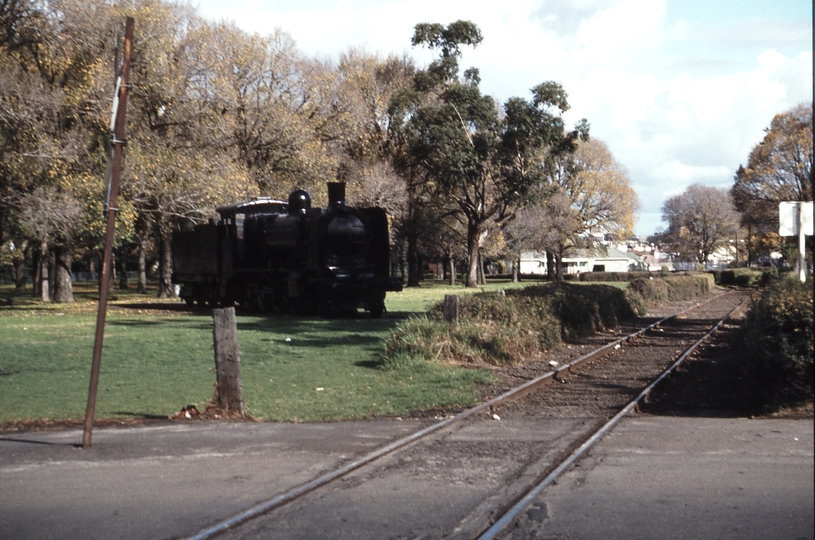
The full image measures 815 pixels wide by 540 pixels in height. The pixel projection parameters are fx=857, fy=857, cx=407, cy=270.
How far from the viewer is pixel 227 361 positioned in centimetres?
1028

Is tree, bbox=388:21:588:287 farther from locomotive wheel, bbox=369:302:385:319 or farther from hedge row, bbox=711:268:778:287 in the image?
locomotive wheel, bbox=369:302:385:319

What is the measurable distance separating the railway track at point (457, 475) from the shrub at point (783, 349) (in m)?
1.55

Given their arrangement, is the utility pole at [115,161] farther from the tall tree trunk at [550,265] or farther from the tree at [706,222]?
the tall tree trunk at [550,265]

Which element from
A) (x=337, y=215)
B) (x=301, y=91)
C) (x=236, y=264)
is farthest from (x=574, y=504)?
(x=301, y=91)

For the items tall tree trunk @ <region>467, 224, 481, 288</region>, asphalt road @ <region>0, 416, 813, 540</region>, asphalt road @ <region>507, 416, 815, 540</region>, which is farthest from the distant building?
asphalt road @ <region>507, 416, 815, 540</region>

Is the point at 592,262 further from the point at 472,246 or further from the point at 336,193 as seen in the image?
the point at 336,193

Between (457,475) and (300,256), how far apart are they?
1979 cm

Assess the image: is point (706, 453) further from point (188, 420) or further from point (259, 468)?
point (188, 420)

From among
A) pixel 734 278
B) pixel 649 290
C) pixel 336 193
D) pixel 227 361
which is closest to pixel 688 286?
pixel 649 290

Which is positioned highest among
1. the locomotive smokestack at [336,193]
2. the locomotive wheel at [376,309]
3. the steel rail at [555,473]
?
the locomotive smokestack at [336,193]

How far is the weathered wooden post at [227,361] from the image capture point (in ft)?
33.7

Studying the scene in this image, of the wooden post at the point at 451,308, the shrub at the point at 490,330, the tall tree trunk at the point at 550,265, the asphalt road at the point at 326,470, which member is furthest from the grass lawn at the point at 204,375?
the tall tree trunk at the point at 550,265

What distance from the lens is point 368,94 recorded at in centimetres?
5416

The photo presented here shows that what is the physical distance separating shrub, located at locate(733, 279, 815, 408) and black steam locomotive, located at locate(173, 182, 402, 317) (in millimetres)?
16937
